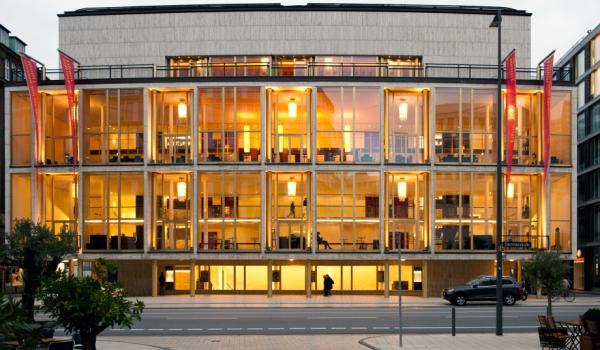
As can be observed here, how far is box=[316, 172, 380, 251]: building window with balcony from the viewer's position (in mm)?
46812

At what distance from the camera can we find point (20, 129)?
4809 cm

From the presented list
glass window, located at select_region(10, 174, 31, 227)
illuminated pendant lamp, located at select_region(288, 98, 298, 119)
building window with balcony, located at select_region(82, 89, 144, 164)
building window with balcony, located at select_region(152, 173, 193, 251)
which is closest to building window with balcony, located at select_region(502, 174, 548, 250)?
illuminated pendant lamp, located at select_region(288, 98, 298, 119)

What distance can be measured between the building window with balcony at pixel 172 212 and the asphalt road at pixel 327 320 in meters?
10.4

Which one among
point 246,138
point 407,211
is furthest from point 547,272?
point 246,138

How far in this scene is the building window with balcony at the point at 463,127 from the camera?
46875 millimetres

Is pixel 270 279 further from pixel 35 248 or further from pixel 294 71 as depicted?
pixel 35 248

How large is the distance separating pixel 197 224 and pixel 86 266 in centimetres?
1988

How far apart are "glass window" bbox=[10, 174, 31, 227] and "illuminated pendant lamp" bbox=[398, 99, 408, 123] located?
910 inches

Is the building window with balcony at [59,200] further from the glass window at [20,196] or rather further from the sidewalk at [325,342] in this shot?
the sidewalk at [325,342]

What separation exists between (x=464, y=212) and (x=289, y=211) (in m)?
10.5

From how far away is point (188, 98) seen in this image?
1876 inches

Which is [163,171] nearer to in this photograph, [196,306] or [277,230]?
[277,230]

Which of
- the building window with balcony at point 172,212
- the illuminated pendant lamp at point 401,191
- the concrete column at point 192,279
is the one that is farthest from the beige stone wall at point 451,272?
the building window with balcony at point 172,212

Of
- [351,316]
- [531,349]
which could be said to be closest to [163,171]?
[351,316]
